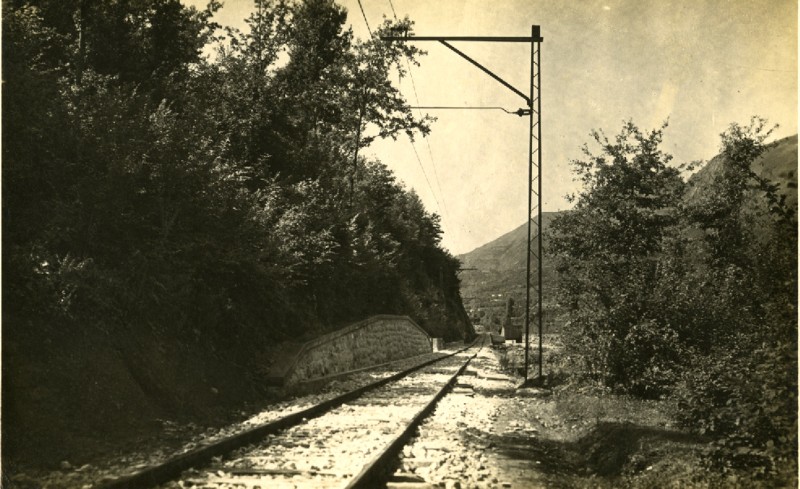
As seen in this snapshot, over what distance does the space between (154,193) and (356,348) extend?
1269cm

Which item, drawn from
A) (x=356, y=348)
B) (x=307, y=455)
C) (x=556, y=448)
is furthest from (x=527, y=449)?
(x=356, y=348)

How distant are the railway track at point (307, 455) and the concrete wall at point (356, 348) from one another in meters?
4.31

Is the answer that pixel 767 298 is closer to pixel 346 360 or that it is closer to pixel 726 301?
pixel 726 301

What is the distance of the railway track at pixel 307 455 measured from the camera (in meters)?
6.27

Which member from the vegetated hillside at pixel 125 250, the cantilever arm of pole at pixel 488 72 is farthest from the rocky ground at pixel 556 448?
the cantilever arm of pole at pixel 488 72

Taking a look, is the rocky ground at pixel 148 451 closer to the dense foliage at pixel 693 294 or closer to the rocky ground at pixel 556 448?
the rocky ground at pixel 556 448

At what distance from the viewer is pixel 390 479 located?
6.73 meters

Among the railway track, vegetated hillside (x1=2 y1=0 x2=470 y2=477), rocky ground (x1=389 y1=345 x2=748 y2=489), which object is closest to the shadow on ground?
rocky ground (x1=389 y1=345 x2=748 y2=489)

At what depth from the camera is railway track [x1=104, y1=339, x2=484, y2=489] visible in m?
6.27

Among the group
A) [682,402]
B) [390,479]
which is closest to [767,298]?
[682,402]

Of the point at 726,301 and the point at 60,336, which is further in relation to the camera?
the point at 726,301

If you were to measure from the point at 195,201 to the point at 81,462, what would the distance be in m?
6.95

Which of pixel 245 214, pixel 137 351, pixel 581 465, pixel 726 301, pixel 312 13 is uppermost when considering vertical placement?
pixel 312 13

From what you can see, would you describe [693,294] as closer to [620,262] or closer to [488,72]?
[620,262]
